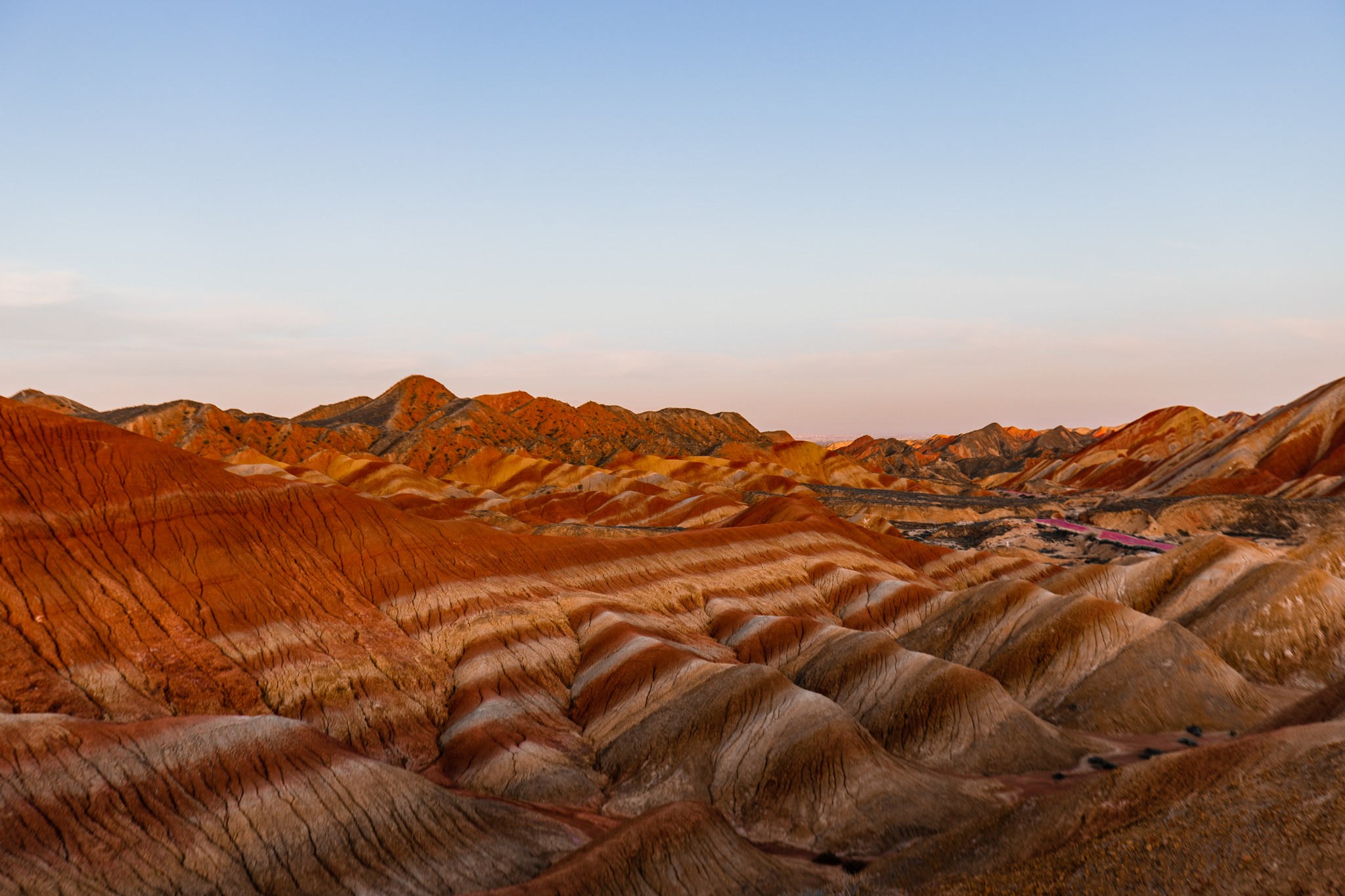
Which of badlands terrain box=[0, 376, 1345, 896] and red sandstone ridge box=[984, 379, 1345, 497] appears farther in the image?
red sandstone ridge box=[984, 379, 1345, 497]

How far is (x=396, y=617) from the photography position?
1983 inches

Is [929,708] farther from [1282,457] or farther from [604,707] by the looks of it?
[1282,457]

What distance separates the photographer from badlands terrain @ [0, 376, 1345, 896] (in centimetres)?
2344

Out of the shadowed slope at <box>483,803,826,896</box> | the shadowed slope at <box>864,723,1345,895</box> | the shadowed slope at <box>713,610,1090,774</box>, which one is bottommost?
the shadowed slope at <box>713,610,1090,774</box>

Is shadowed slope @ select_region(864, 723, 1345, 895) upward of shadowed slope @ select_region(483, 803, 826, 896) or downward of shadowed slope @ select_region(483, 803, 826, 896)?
upward

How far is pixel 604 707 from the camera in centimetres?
4491

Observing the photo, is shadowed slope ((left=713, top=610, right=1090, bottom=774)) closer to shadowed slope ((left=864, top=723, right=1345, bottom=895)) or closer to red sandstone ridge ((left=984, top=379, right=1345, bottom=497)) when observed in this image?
A: shadowed slope ((left=864, top=723, right=1345, bottom=895))

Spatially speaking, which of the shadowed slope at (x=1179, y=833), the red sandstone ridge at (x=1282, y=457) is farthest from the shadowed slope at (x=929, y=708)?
the red sandstone ridge at (x=1282, y=457)

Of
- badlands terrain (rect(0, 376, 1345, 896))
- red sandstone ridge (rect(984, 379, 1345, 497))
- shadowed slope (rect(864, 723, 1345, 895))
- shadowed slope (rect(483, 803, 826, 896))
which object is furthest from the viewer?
red sandstone ridge (rect(984, 379, 1345, 497))

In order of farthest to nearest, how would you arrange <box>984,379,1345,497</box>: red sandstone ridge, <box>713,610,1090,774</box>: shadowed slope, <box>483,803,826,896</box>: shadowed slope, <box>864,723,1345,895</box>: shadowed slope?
<box>984,379,1345,497</box>: red sandstone ridge
<box>713,610,1090,774</box>: shadowed slope
<box>483,803,826,896</box>: shadowed slope
<box>864,723,1345,895</box>: shadowed slope

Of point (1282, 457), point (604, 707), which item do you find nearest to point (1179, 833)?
point (604, 707)

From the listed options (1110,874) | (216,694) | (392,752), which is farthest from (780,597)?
(1110,874)

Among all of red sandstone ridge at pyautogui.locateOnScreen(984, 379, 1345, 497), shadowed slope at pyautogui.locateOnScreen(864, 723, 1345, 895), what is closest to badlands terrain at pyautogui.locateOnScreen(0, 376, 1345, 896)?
shadowed slope at pyautogui.locateOnScreen(864, 723, 1345, 895)

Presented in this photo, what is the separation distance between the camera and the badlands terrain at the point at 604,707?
23438mm
